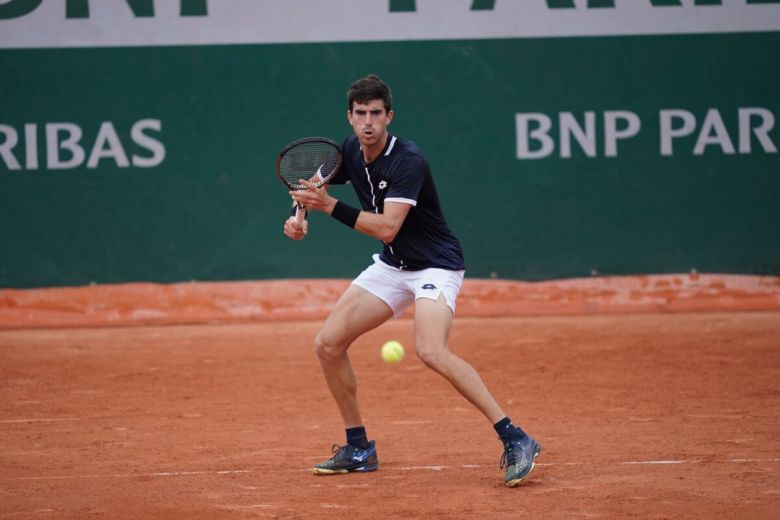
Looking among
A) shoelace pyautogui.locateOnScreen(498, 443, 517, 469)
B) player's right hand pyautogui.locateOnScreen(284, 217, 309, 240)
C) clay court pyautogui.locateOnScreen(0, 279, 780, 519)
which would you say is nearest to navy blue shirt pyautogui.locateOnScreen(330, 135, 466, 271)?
player's right hand pyautogui.locateOnScreen(284, 217, 309, 240)

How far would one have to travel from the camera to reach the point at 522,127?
1227 cm

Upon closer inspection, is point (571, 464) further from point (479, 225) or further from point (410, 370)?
point (479, 225)

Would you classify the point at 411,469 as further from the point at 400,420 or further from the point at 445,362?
the point at 400,420

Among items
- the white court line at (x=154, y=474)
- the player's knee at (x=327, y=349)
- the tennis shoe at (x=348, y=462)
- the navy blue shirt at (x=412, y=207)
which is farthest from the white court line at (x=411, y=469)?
the navy blue shirt at (x=412, y=207)

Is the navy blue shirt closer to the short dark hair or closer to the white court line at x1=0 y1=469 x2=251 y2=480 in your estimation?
the short dark hair

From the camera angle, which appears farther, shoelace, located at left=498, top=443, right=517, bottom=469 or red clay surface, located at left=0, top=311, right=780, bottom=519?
shoelace, located at left=498, top=443, right=517, bottom=469

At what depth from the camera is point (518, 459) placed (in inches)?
215

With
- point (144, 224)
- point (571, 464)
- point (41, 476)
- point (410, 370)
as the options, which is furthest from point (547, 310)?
point (41, 476)

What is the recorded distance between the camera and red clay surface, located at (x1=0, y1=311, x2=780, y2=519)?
530 centimetres

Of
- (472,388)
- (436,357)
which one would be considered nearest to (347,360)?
(436,357)

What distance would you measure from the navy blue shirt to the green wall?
596 cm

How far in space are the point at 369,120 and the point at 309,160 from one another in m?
0.40

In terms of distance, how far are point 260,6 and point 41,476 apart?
7.12m

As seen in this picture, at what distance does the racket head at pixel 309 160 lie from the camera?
577 centimetres
